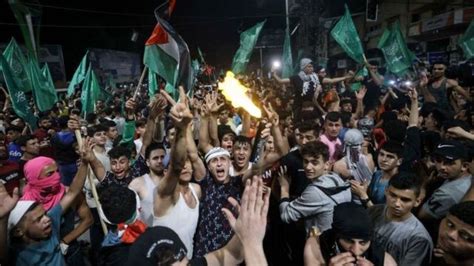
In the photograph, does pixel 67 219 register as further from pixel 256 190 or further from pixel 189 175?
pixel 256 190

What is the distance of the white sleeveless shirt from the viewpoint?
3.55 meters

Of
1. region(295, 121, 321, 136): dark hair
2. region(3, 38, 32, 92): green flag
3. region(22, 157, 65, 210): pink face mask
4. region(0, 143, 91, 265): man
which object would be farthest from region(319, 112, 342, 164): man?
region(3, 38, 32, 92): green flag

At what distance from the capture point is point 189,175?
12.5ft

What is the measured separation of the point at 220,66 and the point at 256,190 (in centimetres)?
4271

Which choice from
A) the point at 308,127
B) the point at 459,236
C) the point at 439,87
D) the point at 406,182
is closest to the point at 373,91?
the point at 439,87

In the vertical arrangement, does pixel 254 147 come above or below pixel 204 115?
below


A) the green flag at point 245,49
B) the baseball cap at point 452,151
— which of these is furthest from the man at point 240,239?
the green flag at point 245,49

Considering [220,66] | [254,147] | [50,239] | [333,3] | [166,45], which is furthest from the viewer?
[220,66]

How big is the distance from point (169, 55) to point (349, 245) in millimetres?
3097

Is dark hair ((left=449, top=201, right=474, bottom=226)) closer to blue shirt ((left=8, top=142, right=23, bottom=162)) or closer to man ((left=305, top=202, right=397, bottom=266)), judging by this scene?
man ((left=305, top=202, right=397, bottom=266))

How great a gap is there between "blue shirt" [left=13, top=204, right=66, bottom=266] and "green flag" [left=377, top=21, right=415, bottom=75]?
8.35 meters

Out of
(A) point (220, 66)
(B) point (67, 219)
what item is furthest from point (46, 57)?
(A) point (220, 66)

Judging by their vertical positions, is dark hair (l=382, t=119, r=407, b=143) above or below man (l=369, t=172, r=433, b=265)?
above

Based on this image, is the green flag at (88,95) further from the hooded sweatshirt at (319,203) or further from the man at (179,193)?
the hooded sweatshirt at (319,203)
